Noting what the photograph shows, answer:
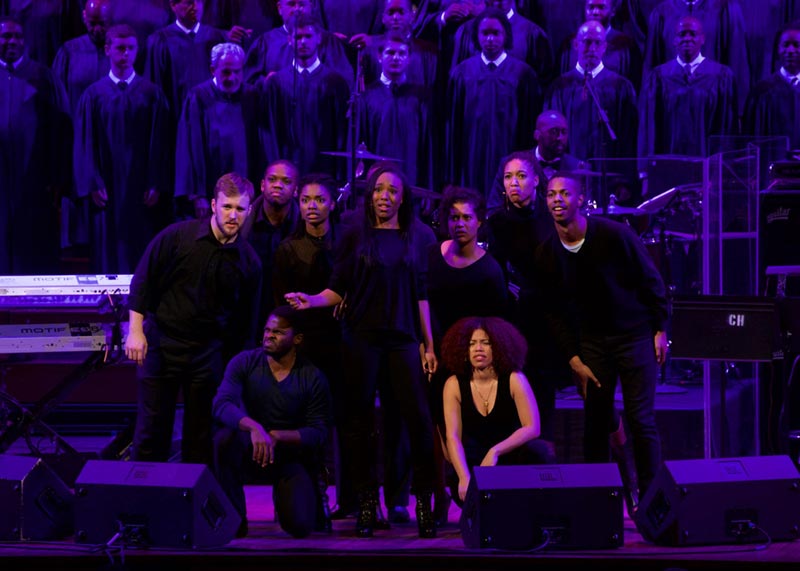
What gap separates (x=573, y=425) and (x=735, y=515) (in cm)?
208


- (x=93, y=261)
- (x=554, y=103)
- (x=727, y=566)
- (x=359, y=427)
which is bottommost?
(x=727, y=566)

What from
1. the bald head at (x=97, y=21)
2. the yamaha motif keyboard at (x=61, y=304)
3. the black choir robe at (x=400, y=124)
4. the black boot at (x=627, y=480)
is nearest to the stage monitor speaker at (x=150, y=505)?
the yamaha motif keyboard at (x=61, y=304)

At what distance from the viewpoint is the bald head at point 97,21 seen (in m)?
8.98

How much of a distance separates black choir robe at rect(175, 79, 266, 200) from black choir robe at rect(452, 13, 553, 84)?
1.64m

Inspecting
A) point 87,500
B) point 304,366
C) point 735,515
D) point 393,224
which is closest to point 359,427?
point 304,366

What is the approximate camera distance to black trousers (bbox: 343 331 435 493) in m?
5.43

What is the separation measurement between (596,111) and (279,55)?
226 cm

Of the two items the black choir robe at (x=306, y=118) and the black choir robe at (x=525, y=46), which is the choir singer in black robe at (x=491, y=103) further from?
the black choir robe at (x=306, y=118)

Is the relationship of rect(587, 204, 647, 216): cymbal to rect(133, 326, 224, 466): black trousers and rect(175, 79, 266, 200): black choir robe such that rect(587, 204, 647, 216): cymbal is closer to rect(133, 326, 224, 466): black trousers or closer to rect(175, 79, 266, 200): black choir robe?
rect(175, 79, 266, 200): black choir robe

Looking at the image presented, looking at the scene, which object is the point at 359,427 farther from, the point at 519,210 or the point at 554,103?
the point at 554,103

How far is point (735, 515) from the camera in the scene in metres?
4.70

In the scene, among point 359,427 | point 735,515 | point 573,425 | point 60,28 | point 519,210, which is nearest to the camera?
point 735,515

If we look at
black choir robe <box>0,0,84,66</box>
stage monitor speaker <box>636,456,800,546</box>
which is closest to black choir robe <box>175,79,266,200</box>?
black choir robe <box>0,0,84,66</box>

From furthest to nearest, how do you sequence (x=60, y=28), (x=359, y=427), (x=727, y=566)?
1. (x=60, y=28)
2. (x=359, y=427)
3. (x=727, y=566)
